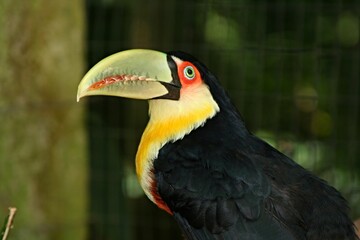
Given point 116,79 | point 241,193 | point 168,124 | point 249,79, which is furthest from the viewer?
point 249,79

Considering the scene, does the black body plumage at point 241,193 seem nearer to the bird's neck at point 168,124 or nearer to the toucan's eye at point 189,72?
the bird's neck at point 168,124

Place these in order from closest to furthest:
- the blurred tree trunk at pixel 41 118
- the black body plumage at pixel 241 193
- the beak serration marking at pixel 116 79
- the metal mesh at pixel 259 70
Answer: the black body plumage at pixel 241 193, the beak serration marking at pixel 116 79, the blurred tree trunk at pixel 41 118, the metal mesh at pixel 259 70

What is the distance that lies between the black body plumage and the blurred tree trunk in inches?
41.4

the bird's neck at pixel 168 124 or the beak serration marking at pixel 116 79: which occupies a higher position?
the beak serration marking at pixel 116 79

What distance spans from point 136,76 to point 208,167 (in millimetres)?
506

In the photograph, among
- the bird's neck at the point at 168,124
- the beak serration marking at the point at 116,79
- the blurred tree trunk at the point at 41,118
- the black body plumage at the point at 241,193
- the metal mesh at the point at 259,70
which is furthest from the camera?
the metal mesh at the point at 259,70

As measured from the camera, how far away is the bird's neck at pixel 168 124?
4.43 m

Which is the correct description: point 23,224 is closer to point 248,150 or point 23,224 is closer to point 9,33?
point 9,33

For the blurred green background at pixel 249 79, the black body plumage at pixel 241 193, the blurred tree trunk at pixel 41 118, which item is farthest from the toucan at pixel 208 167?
the blurred green background at pixel 249 79

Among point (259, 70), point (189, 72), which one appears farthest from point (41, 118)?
point (259, 70)

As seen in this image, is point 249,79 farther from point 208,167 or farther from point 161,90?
point 208,167

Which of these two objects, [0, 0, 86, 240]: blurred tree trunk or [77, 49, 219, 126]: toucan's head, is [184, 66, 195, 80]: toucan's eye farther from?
[0, 0, 86, 240]: blurred tree trunk

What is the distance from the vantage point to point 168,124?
14.7 ft

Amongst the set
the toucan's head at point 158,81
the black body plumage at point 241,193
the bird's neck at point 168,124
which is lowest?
the black body plumage at point 241,193
